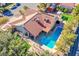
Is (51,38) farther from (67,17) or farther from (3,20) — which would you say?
(3,20)

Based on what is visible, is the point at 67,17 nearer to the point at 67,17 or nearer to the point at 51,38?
the point at 67,17

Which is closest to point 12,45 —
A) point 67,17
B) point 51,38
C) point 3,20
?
point 3,20

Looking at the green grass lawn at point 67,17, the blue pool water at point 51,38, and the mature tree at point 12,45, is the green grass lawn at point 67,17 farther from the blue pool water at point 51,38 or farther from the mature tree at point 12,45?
the mature tree at point 12,45

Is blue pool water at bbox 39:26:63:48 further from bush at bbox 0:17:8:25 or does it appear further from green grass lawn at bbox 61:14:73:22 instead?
bush at bbox 0:17:8:25

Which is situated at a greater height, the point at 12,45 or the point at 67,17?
the point at 67,17

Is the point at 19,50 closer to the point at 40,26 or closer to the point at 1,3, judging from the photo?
the point at 40,26

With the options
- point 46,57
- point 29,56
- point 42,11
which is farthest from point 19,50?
point 42,11

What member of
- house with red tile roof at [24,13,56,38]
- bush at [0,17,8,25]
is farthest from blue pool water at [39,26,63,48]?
bush at [0,17,8,25]

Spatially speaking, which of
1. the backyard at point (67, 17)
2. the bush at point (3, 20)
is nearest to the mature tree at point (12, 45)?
the bush at point (3, 20)

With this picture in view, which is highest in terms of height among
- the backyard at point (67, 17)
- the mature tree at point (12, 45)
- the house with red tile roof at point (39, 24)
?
the backyard at point (67, 17)
